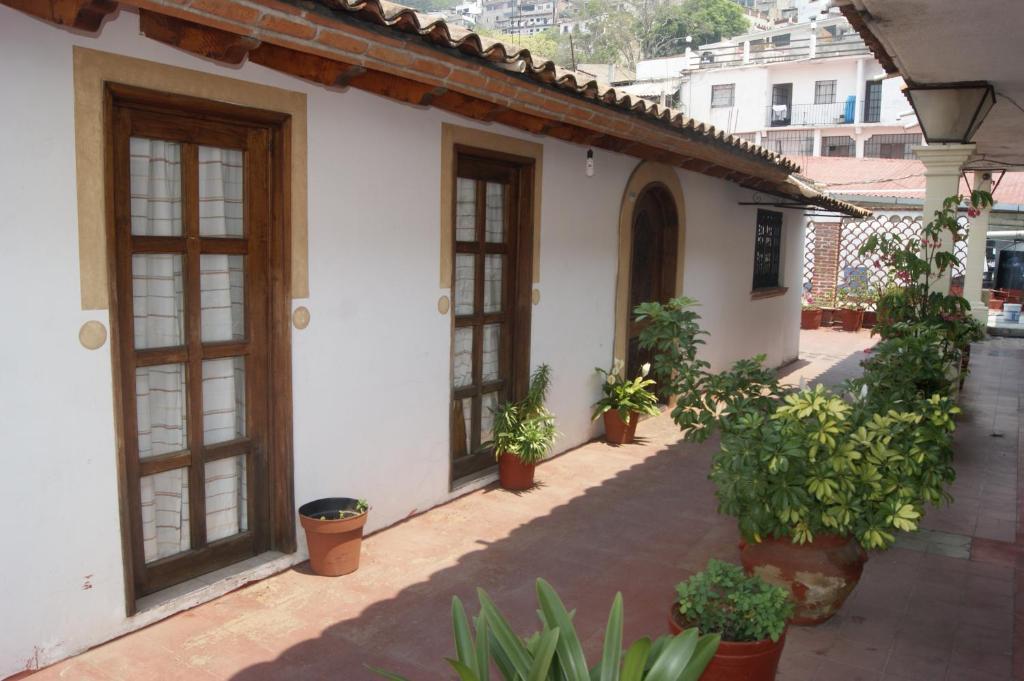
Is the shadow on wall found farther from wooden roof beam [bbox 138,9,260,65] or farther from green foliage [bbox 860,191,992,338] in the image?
wooden roof beam [bbox 138,9,260,65]

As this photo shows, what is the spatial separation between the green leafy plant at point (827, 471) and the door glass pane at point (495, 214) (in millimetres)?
3006

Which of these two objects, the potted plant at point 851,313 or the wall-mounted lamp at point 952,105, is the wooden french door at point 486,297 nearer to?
the wall-mounted lamp at point 952,105

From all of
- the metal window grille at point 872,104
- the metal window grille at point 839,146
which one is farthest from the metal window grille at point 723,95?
the metal window grille at point 872,104

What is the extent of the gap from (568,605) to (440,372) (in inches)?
78.1

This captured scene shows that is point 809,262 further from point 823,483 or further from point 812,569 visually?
point 823,483

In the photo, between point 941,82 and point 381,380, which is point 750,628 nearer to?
point 381,380

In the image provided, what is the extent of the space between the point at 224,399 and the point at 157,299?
2.21 feet

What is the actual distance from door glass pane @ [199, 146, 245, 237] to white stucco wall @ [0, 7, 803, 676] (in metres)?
0.40

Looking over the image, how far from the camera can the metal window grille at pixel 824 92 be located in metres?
41.4

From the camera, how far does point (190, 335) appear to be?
4.31 meters

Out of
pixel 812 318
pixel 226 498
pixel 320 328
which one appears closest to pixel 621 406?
pixel 320 328

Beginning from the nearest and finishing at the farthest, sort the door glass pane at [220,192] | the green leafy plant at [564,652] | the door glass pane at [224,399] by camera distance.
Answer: the green leafy plant at [564,652] → the door glass pane at [220,192] → the door glass pane at [224,399]

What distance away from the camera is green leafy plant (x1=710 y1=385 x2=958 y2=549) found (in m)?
3.88


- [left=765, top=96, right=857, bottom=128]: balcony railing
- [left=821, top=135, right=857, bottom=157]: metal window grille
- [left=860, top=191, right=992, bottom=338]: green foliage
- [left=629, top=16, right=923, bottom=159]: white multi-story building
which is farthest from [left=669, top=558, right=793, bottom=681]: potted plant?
[left=765, top=96, right=857, bottom=128]: balcony railing
